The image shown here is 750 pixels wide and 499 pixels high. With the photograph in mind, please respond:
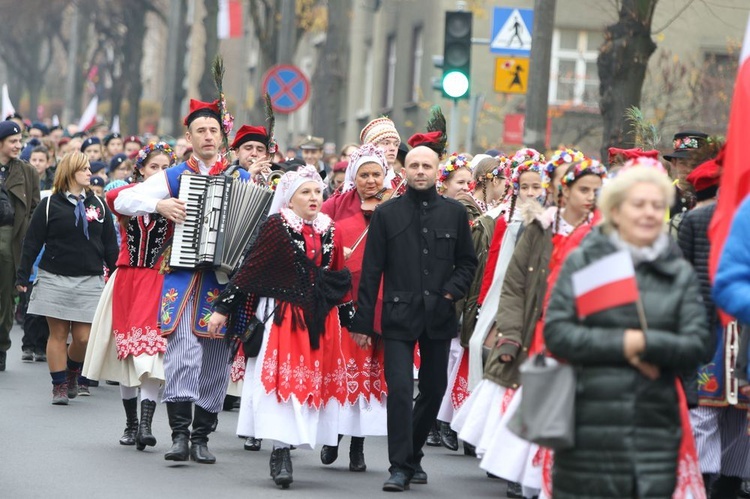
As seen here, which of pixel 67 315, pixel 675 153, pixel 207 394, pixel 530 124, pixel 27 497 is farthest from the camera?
pixel 530 124

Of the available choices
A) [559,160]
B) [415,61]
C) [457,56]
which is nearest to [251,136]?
[559,160]

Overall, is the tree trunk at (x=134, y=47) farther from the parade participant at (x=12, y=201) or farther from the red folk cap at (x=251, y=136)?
the red folk cap at (x=251, y=136)

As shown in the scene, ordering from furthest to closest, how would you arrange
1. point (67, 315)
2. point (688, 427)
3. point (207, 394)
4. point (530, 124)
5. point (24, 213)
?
point (530, 124) < point (24, 213) < point (67, 315) < point (207, 394) < point (688, 427)

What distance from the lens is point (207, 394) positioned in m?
10.5

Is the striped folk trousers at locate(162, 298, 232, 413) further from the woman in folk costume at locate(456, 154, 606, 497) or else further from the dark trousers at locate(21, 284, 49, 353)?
the dark trousers at locate(21, 284, 49, 353)

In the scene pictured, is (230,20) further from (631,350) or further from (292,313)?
(631,350)

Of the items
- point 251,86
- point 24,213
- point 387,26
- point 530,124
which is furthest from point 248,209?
point 251,86

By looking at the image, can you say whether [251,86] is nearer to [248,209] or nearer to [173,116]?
[173,116]

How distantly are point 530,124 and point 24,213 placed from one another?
5.72m

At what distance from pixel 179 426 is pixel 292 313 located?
1129 millimetres

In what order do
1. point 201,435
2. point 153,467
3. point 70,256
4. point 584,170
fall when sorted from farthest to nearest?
point 70,256, point 201,435, point 153,467, point 584,170

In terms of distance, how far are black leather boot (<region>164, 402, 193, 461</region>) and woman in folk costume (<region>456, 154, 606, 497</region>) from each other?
206cm

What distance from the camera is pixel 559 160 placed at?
911 cm

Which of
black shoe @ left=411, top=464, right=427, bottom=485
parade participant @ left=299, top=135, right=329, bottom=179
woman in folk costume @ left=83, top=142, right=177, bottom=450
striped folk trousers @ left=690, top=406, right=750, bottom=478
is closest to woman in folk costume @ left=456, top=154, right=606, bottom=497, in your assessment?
black shoe @ left=411, top=464, right=427, bottom=485
